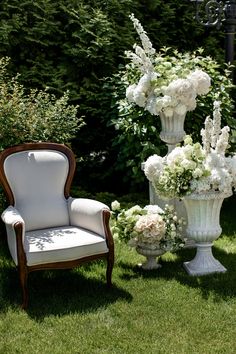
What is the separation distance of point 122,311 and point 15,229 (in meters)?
0.90

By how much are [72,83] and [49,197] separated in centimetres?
260

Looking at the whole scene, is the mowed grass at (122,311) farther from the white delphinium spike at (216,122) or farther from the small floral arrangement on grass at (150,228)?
the white delphinium spike at (216,122)

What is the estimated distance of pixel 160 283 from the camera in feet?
14.8

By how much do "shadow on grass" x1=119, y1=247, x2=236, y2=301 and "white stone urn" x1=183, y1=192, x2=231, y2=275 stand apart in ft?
0.26

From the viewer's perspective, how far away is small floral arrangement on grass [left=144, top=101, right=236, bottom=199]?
4.45 m

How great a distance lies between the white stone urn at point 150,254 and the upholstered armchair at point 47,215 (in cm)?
42

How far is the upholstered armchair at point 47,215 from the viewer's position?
412cm

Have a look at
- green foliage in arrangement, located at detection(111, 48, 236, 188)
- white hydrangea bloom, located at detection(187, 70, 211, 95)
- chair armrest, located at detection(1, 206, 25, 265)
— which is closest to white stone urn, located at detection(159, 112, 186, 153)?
white hydrangea bloom, located at detection(187, 70, 211, 95)

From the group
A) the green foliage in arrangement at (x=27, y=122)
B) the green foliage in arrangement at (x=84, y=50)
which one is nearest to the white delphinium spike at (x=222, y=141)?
the green foliage in arrangement at (x=27, y=122)

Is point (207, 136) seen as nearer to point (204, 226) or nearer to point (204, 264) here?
point (204, 226)

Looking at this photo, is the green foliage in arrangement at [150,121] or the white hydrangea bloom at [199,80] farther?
the green foliage in arrangement at [150,121]

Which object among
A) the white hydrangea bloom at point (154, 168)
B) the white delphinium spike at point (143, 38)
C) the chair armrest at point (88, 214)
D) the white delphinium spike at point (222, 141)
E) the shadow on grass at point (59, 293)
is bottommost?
the shadow on grass at point (59, 293)

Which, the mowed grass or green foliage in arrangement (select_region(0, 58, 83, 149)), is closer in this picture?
the mowed grass

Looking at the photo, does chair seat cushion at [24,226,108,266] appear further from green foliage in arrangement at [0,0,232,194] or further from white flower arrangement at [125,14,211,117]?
green foliage in arrangement at [0,0,232,194]
